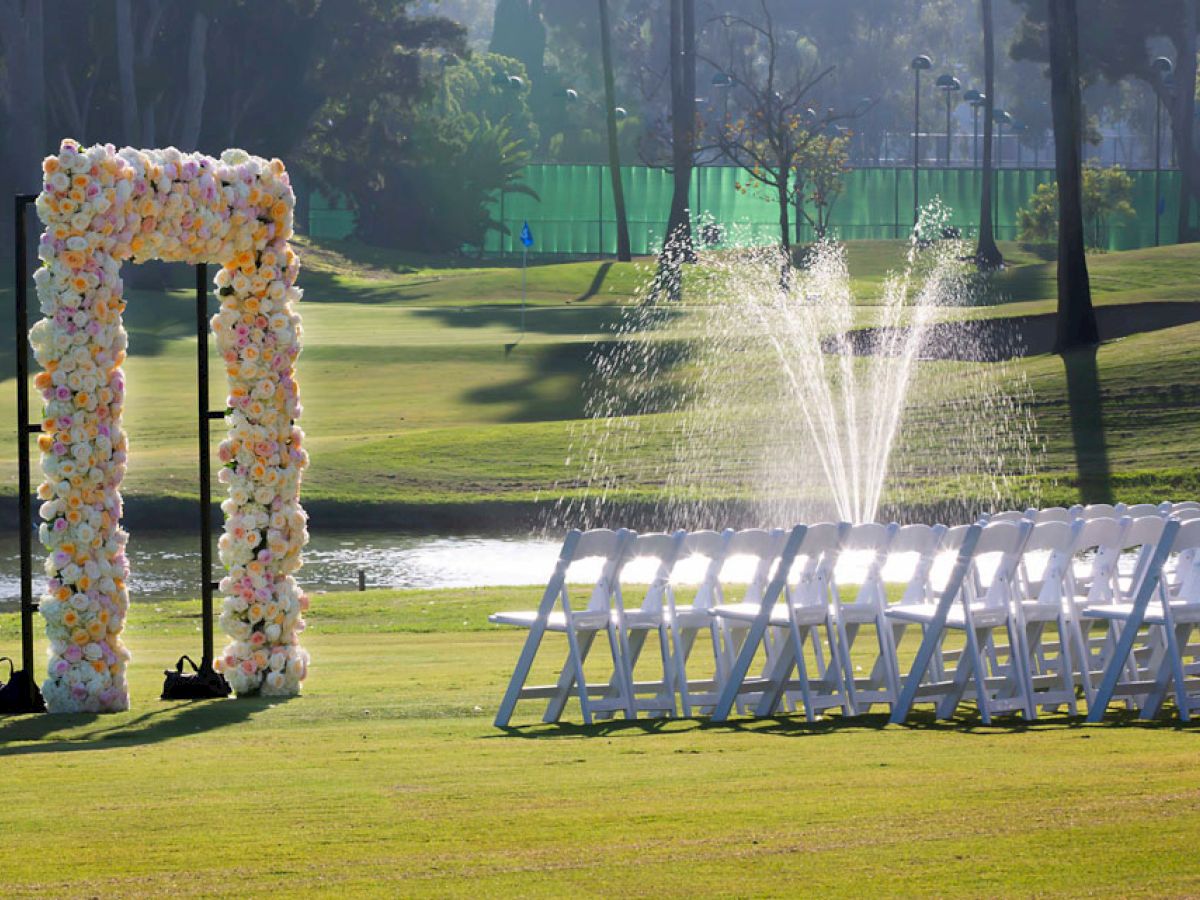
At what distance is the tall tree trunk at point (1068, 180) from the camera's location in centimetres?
3884

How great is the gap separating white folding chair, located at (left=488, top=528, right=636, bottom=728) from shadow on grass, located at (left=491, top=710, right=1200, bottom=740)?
0.46 feet

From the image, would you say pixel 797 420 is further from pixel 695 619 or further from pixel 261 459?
pixel 695 619

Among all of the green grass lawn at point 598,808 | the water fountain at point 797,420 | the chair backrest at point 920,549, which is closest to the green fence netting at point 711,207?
the water fountain at point 797,420

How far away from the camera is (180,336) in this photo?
164 feet

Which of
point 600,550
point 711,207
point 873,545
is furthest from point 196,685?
point 711,207

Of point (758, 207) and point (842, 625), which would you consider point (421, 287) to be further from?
point (842, 625)

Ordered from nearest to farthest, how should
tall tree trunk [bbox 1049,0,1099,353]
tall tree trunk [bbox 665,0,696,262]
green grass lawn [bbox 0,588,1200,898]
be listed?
green grass lawn [bbox 0,588,1200,898] → tall tree trunk [bbox 1049,0,1099,353] → tall tree trunk [bbox 665,0,696,262]

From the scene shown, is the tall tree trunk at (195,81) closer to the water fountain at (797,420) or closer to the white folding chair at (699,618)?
the water fountain at (797,420)

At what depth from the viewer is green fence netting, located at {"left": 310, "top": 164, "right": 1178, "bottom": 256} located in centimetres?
8844

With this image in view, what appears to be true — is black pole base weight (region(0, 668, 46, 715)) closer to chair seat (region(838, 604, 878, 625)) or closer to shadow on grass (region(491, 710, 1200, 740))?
shadow on grass (region(491, 710, 1200, 740))

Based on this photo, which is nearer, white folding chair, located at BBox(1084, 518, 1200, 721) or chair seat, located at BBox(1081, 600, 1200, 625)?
white folding chair, located at BBox(1084, 518, 1200, 721)

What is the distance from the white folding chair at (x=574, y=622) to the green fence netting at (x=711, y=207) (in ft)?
252

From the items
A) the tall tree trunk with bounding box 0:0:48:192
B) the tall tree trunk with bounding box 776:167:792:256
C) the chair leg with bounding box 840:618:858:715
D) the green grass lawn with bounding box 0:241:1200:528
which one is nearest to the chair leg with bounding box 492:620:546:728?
the chair leg with bounding box 840:618:858:715

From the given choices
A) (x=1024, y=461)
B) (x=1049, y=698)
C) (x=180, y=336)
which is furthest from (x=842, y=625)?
(x=180, y=336)
